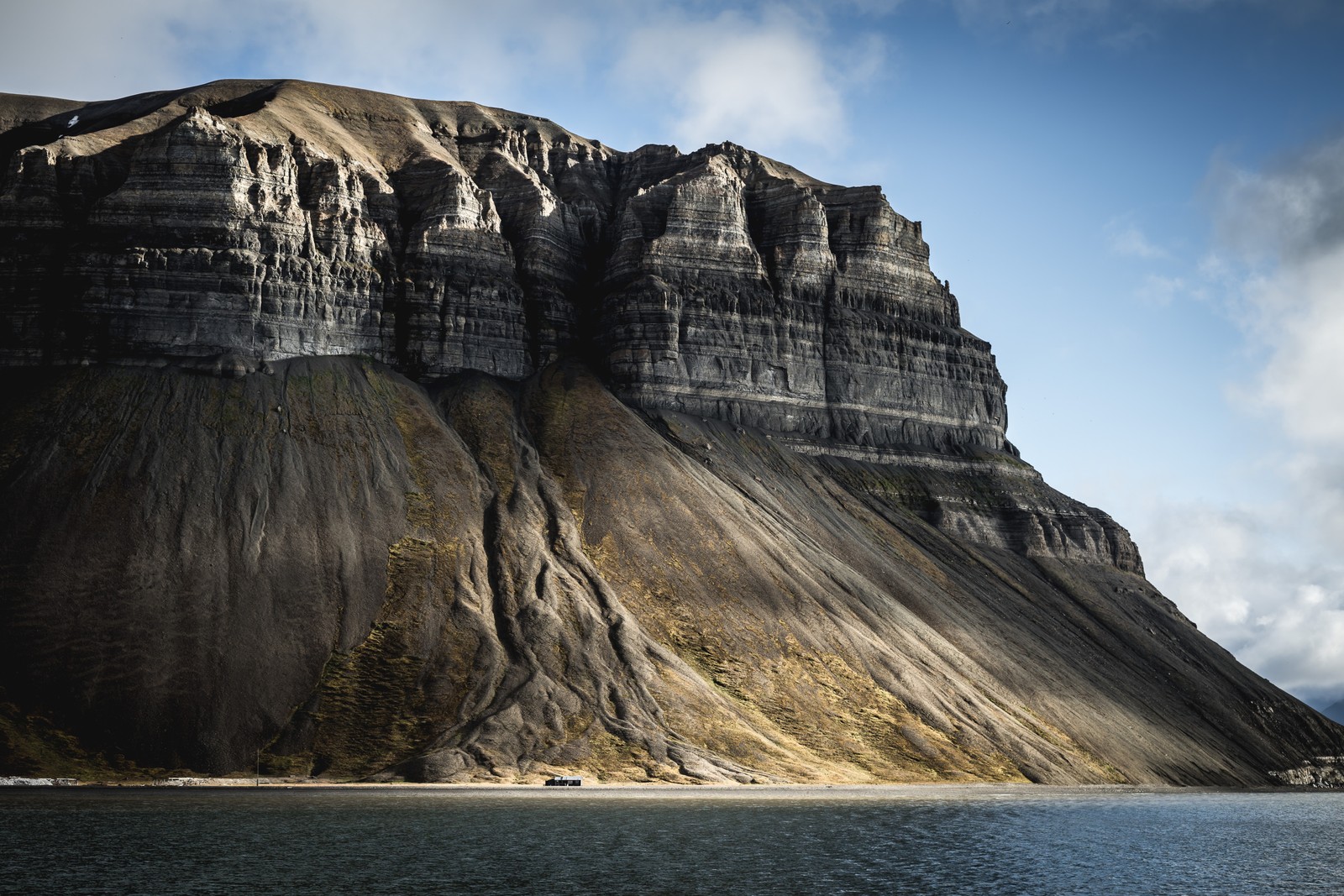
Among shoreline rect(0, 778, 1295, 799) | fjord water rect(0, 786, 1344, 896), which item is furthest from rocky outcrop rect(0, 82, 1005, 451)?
fjord water rect(0, 786, 1344, 896)

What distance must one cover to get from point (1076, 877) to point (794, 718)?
51.2m

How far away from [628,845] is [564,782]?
101 ft

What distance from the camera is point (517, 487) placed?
130 metres

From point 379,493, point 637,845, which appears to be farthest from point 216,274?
point 637,845

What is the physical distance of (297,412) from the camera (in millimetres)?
127500

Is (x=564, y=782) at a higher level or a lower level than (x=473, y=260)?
lower

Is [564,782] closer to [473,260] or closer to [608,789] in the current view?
→ [608,789]

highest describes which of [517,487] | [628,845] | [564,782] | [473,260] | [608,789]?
[473,260]

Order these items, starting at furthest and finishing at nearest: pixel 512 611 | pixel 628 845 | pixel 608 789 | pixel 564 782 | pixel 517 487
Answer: pixel 517 487 → pixel 512 611 → pixel 564 782 → pixel 608 789 → pixel 628 845


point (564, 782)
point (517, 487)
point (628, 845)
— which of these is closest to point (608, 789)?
point (564, 782)

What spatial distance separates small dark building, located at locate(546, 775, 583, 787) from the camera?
314 feet

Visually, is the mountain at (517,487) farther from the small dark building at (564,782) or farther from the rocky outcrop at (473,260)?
the small dark building at (564,782)

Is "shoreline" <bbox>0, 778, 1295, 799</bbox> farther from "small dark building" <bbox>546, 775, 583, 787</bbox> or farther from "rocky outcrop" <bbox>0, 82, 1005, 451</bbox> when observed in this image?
"rocky outcrop" <bbox>0, 82, 1005, 451</bbox>

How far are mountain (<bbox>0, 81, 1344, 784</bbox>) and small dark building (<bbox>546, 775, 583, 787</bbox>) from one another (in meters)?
2.81
